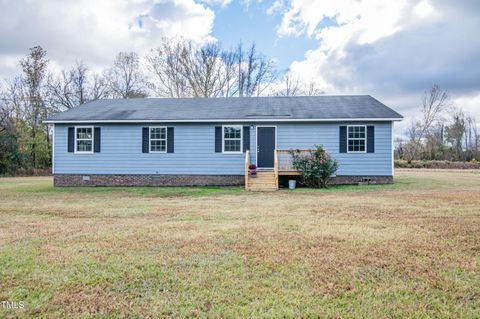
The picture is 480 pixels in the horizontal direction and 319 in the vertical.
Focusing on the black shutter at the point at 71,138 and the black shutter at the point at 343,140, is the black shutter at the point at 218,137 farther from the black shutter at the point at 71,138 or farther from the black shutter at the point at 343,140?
the black shutter at the point at 71,138

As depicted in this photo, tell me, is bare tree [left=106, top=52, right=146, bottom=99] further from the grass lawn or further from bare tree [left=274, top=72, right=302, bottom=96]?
the grass lawn

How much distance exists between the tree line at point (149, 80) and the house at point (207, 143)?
14.2 meters

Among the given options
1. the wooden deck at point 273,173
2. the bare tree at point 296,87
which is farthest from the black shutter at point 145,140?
the bare tree at point 296,87

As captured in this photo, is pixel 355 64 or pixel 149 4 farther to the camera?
pixel 355 64

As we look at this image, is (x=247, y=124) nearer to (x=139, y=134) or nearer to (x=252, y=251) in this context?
(x=139, y=134)

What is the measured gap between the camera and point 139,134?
570 inches

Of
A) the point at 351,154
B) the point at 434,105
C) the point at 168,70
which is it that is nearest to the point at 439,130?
the point at 434,105

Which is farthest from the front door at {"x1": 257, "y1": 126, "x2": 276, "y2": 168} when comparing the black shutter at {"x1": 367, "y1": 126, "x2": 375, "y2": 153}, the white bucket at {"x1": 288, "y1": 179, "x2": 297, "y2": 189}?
the black shutter at {"x1": 367, "y1": 126, "x2": 375, "y2": 153}

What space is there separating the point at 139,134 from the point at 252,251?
11667 mm

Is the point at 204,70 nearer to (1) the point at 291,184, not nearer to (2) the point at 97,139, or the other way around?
(2) the point at 97,139

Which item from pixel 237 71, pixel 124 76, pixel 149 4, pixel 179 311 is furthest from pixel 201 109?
pixel 124 76

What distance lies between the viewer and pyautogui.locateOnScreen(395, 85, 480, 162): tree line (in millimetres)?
36100

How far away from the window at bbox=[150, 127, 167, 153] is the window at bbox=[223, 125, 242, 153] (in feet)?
8.90

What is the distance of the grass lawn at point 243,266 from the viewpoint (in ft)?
8.54
